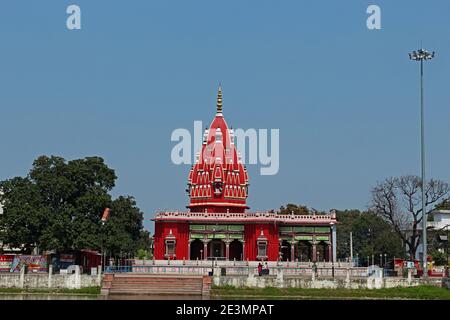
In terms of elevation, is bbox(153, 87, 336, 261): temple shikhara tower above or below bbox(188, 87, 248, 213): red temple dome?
below

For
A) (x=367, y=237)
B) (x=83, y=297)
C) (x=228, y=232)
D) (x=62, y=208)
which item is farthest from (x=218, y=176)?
(x=367, y=237)

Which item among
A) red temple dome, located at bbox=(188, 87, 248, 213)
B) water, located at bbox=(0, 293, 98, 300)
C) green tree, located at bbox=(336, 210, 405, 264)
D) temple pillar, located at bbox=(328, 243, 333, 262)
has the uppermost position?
red temple dome, located at bbox=(188, 87, 248, 213)

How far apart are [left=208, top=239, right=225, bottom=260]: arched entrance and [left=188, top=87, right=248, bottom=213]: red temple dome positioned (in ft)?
11.1

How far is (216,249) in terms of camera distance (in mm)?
76188

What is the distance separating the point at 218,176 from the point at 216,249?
715 centimetres

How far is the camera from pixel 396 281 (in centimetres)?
5181

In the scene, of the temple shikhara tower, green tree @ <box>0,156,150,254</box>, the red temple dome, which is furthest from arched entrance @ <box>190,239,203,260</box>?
green tree @ <box>0,156,150,254</box>

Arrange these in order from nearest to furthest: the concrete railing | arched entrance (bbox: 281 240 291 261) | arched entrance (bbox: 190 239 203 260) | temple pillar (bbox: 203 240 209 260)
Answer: the concrete railing < temple pillar (bbox: 203 240 209 260) < arched entrance (bbox: 190 239 203 260) < arched entrance (bbox: 281 240 291 261)

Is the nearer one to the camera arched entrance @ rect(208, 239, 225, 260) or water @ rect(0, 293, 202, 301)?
water @ rect(0, 293, 202, 301)

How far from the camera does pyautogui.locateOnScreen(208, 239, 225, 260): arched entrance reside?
7522 centimetres

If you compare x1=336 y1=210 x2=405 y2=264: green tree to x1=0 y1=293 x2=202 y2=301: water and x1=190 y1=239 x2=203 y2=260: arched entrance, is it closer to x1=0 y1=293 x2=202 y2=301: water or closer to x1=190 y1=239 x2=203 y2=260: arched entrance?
x1=190 y1=239 x2=203 y2=260: arched entrance

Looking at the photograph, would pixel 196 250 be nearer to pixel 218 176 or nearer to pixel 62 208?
pixel 218 176

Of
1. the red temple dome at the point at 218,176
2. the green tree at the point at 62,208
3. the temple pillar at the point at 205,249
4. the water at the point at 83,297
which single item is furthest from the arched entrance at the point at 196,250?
the water at the point at 83,297
